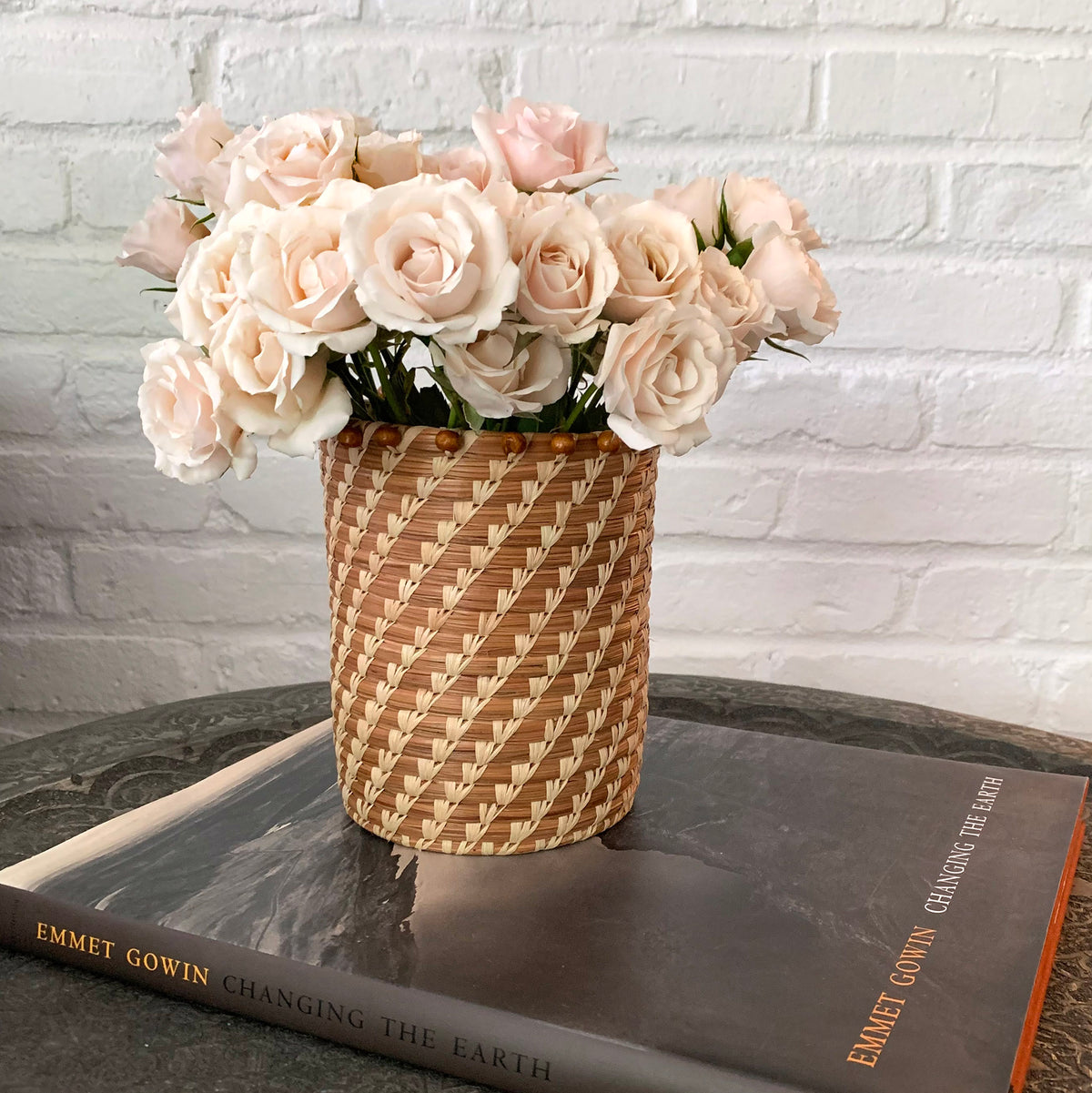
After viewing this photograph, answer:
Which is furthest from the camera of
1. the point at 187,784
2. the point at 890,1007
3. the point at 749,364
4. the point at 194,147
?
the point at 749,364

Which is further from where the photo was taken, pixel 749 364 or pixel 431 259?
pixel 749 364

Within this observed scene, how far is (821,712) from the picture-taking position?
0.90m

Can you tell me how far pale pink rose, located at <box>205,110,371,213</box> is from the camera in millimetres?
503

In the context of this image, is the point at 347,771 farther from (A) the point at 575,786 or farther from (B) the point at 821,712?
(B) the point at 821,712

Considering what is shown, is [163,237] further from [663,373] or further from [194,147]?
[663,373]

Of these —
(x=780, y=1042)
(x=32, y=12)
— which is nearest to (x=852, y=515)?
(x=780, y=1042)

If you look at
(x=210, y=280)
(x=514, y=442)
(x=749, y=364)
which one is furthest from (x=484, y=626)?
(x=749, y=364)

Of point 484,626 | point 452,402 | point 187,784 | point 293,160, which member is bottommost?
point 187,784

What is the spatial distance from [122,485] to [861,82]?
78 centimetres

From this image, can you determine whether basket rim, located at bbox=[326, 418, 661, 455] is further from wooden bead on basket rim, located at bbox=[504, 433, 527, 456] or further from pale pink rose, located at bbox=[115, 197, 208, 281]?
pale pink rose, located at bbox=[115, 197, 208, 281]

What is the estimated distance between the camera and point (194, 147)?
557 millimetres

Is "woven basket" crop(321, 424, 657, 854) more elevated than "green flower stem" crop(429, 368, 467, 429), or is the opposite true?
"green flower stem" crop(429, 368, 467, 429)

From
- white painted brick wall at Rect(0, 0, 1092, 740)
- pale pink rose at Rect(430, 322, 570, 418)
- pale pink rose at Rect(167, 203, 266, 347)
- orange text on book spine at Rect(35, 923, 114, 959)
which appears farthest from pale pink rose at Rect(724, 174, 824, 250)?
white painted brick wall at Rect(0, 0, 1092, 740)

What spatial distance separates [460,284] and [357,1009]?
0.29 metres
